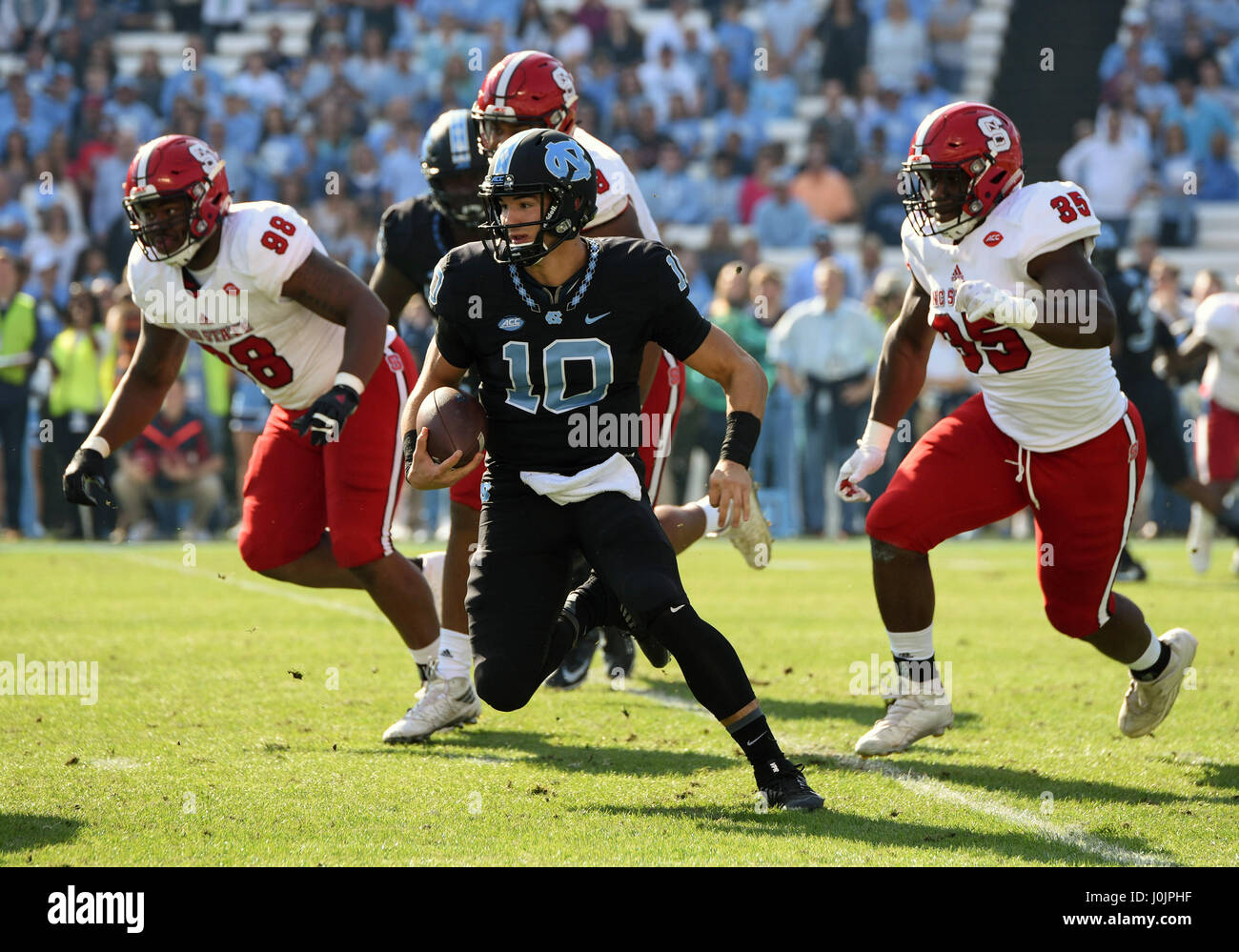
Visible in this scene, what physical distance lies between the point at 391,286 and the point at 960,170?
6.72 feet

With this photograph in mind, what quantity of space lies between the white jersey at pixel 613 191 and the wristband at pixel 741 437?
975mm

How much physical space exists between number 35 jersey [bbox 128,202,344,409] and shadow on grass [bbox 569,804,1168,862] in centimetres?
190

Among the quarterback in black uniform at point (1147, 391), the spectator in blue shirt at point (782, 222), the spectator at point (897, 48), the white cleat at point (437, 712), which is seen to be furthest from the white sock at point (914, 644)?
the spectator at point (897, 48)

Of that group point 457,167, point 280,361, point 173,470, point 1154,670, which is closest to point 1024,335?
point 1154,670

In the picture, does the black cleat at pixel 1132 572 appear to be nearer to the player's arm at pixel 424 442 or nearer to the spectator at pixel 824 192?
the player's arm at pixel 424 442

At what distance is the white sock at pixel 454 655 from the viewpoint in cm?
502

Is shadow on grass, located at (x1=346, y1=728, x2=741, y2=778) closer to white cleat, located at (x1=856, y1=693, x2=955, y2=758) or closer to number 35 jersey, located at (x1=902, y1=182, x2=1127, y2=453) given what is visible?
white cleat, located at (x1=856, y1=693, x2=955, y2=758)

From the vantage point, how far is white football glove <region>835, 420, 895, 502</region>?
15.8 ft

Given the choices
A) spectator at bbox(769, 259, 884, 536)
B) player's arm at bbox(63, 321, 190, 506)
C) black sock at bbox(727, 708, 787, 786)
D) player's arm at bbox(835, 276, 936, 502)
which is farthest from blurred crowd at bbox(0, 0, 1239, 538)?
black sock at bbox(727, 708, 787, 786)

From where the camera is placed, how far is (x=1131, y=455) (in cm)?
472

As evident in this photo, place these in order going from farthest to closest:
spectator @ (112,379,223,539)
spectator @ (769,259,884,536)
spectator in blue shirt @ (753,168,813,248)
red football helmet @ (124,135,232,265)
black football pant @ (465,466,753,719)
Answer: spectator in blue shirt @ (753,168,813,248)
spectator @ (769,259,884,536)
spectator @ (112,379,223,539)
red football helmet @ (124,135,232,265)
black football pant @ (465,466,753,719)

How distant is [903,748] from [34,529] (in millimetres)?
9375
